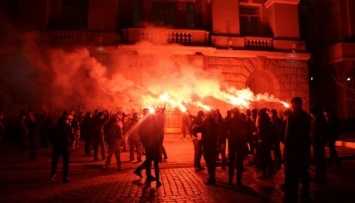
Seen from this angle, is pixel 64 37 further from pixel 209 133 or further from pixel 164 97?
pixel 209 133

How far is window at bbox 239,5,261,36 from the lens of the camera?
61.8ft

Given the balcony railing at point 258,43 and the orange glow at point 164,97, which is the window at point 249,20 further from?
the orange glow at point 164,97

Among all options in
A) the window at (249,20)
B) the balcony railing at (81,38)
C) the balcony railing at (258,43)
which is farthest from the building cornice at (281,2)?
the balcony railing at (81,38)

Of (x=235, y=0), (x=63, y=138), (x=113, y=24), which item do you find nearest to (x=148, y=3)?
(x=113, y=24)

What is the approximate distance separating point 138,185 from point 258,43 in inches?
541

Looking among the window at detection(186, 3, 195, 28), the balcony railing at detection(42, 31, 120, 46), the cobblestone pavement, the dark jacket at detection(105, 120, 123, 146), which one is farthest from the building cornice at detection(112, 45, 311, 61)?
the dark jacket at detection(105, 120, 123, 146)

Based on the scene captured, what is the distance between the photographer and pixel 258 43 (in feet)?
59.2

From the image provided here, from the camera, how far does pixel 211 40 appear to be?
17219 mm

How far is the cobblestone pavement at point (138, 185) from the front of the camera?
6.00m

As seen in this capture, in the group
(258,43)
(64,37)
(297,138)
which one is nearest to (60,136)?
(297,138)

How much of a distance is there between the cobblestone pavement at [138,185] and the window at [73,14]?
9622 millimetres

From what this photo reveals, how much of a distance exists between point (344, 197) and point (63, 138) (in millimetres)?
6855

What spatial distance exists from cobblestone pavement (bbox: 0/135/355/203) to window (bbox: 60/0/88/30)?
31.6 ft

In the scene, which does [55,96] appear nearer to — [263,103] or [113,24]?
[113,24]
